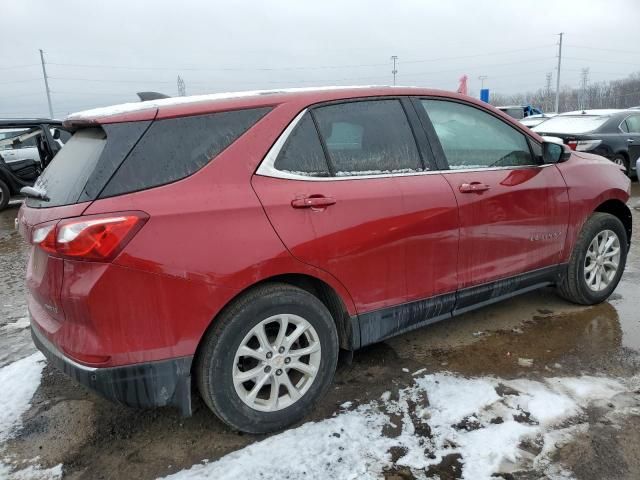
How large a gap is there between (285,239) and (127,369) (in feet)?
2.94

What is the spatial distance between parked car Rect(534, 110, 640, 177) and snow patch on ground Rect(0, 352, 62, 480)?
29.3 feet

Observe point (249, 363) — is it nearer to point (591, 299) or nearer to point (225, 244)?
point (225, 244)

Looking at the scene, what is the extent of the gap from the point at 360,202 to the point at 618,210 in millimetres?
2706

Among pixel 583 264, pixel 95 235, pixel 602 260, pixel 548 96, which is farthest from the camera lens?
pixel 548 96

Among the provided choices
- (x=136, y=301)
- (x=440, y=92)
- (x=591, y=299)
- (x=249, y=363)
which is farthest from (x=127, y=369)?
(x=591, y=299)

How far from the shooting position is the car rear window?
219cm

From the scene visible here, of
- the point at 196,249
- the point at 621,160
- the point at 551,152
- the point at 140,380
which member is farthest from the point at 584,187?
the point at 621,160

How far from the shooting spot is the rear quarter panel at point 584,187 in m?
3.77

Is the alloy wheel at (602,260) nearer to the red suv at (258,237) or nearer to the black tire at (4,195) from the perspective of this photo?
the red suv at (258,237)

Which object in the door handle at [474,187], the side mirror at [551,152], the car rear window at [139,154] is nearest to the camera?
the car rear window at [139,154]

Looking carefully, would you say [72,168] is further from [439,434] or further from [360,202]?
[439,434]

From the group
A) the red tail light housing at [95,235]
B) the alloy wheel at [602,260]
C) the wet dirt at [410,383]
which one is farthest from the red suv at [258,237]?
the alloy wheel at [602,260]

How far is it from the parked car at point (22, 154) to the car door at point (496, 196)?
24.7ft

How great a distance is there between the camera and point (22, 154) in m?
10.4
